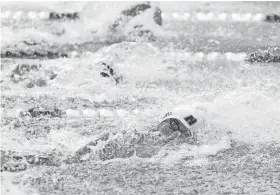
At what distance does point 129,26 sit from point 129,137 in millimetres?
1907

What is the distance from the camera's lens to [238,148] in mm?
2736

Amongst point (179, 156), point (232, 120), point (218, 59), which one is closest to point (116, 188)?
point (179, 156)

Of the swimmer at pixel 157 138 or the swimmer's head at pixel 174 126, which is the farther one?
the swimmer's head at pixel 174 126

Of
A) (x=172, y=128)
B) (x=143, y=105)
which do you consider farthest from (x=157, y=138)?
(x=143, y=105)

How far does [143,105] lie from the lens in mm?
3330

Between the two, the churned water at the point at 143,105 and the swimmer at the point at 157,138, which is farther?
the swimmer at the point at 157,138

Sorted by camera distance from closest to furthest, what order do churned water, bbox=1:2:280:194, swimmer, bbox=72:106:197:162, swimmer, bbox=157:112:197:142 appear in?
churned water, bbox=1:2:280:194 < swimmer, bbox=72:106:197:162 < swimmer, bbox=157:112:197:142

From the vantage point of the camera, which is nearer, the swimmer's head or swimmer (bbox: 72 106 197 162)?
swimmer (bbox: 72 106 197 162)

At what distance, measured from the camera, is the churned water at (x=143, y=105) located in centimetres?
241

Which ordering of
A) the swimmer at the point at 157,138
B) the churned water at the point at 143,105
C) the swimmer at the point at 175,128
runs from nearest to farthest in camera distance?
the churned water at the point at 143,105 → the swimmer at the point at 157,138 → the swimmer at the point at 175,128

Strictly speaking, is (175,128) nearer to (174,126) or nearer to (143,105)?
(174,126)

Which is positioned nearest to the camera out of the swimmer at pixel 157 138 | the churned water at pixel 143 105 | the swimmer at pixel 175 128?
the churned water at pixel 143 105

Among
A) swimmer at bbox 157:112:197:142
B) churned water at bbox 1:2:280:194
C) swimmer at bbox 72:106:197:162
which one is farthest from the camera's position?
swimmer at bbox 157:112:197:142

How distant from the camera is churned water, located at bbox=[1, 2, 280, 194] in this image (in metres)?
2.41
